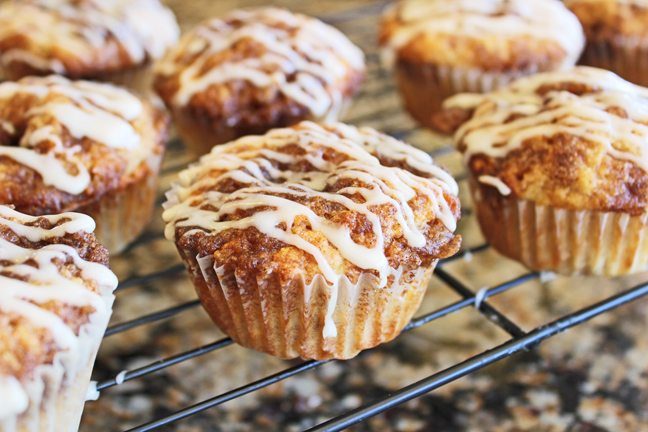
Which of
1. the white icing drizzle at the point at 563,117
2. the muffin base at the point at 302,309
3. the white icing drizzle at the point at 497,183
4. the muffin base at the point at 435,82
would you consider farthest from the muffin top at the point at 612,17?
the muffin base at the point at 302,309

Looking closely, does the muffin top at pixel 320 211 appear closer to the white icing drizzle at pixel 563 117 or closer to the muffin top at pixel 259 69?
the white icing drizzle at pixel 563 117

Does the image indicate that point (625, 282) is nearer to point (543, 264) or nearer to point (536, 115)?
point (543, 264)

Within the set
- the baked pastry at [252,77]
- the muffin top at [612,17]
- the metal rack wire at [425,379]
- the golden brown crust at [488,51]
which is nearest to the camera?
the metal rack wire at [425,379]

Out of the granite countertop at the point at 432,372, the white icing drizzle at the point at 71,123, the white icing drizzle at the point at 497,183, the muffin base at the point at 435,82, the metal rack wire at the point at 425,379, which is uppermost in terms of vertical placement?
the white icing drizzle at the point at 71,123

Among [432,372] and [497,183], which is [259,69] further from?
[432,372]

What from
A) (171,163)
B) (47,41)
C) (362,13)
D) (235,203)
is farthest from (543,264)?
(362,13)

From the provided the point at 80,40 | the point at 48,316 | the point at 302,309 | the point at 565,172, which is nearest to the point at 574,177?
the point at 565,172

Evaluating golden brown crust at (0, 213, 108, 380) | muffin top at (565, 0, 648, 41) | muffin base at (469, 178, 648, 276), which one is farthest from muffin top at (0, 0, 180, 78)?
muffin top at (565, 0, 648, 41)
